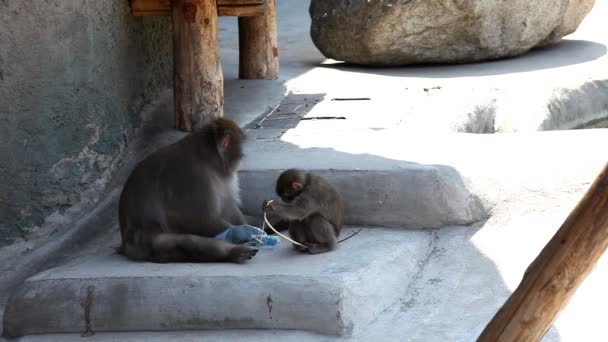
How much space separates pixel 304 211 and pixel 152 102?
3148 mm

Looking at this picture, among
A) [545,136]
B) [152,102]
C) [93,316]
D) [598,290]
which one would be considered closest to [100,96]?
[152,102]

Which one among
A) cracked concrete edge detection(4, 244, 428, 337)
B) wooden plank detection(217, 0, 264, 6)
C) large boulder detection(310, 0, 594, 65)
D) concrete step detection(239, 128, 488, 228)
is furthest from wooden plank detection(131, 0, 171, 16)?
large boulder detection(310, 0, 594, 65)

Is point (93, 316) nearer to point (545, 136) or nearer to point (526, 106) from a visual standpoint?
point (545, 136)

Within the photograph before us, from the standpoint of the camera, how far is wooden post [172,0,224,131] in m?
8.33

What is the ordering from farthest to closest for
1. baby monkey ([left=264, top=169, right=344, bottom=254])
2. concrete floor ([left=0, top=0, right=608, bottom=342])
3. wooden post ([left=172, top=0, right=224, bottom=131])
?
1. wooden post ([left=172, top=0, right=224, bottom=131])
2. baby monkey ([left=264, top=169, right=344, bottom=254])
3. concrete floor ([left=0, top=0, right=608, bottom=342])

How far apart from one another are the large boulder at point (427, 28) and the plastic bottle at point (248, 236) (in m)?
5.56

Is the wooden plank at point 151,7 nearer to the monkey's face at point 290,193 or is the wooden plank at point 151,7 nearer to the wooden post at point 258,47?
the wooden post at point 258,47

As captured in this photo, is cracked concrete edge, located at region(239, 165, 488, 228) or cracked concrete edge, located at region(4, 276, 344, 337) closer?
cracked concrete edge, located at region(4, 276, 344, 337)

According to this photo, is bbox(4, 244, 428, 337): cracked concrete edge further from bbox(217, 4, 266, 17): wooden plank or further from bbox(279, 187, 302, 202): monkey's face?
bbox(217, 4, 266, 17): wooden plank

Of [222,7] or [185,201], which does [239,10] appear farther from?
[185,201]

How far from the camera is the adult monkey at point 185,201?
614 centimetres

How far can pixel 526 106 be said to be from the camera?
1007 centimetres

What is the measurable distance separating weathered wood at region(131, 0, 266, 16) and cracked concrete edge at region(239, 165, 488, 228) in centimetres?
234

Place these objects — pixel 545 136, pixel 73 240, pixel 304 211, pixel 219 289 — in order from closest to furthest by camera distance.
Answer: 1. pixel 219 289
2. pixel 304 211
3. pixel 73 240
4. pixel 545 136
